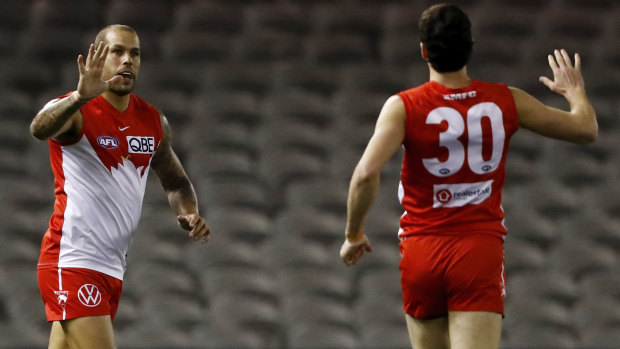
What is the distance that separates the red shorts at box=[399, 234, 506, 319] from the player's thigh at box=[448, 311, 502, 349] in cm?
2

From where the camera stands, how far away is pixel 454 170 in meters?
2.92

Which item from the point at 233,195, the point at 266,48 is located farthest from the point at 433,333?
the point at 266,48

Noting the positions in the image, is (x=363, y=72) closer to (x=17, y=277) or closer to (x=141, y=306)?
(x=141, y=306)

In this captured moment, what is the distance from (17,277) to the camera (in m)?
6.18

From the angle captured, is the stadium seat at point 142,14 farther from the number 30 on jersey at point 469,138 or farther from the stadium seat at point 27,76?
the number 30 on jersey at point 469,138

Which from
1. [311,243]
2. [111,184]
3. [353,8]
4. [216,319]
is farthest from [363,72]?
[111,184]

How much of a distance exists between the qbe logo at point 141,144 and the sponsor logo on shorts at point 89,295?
0.58 m

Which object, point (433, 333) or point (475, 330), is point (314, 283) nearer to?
point (433, 333)

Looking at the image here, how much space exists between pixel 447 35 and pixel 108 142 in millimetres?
1390

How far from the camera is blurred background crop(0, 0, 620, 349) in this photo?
6043 millimetres

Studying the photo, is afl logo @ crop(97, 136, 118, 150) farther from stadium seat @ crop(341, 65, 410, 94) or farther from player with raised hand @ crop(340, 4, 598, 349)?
stadium seat @ crop(341, 65, 410, 94)

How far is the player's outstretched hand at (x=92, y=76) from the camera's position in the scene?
2975 millimetres

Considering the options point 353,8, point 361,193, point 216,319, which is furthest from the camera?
point 353,8

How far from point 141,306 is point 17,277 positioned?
37.6 inches
